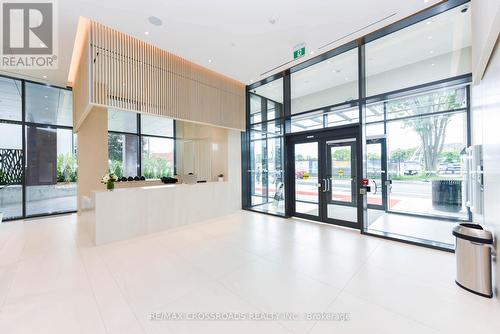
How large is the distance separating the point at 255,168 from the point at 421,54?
546cm

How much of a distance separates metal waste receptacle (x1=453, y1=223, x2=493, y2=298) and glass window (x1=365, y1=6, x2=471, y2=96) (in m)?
2.95

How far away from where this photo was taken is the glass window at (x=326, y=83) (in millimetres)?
5152

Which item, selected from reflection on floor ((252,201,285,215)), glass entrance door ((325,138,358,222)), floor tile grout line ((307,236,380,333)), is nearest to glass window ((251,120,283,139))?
glass entrance door ((325,138,358,222))

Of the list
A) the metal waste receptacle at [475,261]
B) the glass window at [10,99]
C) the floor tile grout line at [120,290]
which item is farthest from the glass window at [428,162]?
the glass window at [10,99]

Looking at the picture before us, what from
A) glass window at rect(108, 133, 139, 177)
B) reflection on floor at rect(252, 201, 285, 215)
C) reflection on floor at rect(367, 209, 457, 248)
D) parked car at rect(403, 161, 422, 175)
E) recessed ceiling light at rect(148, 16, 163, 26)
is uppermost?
recessed ceiling light at rect(148, 16, 163, 26)

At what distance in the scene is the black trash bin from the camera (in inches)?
224

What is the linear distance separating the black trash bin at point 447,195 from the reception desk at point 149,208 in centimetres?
643

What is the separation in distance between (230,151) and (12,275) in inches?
219

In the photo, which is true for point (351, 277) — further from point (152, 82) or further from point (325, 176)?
point (152, 82)

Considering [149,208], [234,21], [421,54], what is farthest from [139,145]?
[421,54]

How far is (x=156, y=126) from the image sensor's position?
28.9 ft

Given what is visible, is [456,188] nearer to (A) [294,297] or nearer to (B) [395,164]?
(B) [395,164]

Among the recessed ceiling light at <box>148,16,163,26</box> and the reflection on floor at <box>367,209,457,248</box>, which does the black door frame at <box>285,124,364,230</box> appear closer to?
the reflection on floor at <box>367,209,457,248</box>

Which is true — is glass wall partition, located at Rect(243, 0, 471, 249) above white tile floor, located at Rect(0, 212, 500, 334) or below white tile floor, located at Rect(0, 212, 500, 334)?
above
